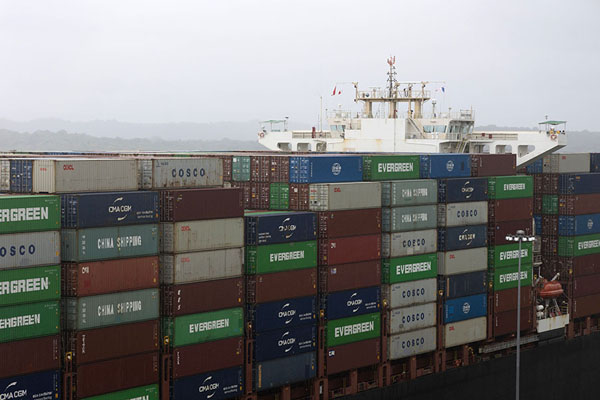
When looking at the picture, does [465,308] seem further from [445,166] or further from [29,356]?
[29,356]

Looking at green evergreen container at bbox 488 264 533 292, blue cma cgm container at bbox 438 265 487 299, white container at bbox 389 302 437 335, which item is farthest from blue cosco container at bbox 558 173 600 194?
white container at bbox 389 302 437 335

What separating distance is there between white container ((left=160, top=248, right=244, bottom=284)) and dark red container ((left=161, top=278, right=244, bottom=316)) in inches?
7.8

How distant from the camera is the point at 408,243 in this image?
3803 centimetres

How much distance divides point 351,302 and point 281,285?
387cm

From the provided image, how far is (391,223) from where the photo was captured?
122 feet

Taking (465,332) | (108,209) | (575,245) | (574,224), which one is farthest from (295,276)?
(575,245)

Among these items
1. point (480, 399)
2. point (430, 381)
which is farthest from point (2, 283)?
point (480, 399)

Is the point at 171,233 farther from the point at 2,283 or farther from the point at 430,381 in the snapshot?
the point at 430,381

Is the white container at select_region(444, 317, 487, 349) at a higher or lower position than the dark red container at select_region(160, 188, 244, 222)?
lower

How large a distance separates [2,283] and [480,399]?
81.7 ft

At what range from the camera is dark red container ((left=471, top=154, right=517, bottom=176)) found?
42.9 meters

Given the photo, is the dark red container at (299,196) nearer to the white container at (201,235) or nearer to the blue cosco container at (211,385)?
the white container at (201,235)

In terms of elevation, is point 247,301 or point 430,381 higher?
point 247,301

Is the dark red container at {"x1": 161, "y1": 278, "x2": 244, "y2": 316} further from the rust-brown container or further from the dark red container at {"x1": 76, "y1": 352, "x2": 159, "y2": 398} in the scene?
the dark red container at {"x1": 76, "y1": 352, "x2": 159, "y2": 398}
